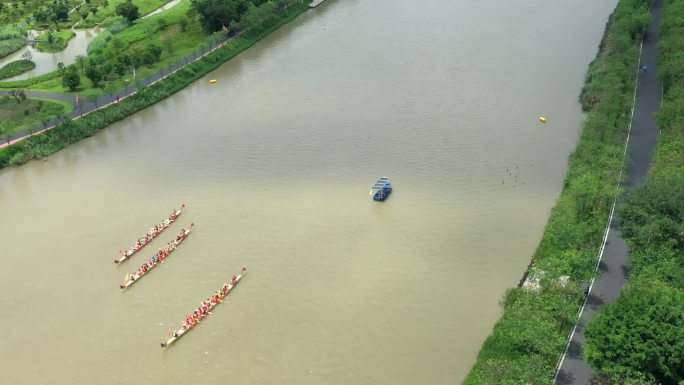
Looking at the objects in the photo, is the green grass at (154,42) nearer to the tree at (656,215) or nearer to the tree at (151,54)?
the tree at (151,54)

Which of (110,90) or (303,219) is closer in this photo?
(303,219)

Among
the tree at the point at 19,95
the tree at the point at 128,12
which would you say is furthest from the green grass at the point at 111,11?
the tree at the point at 19,95

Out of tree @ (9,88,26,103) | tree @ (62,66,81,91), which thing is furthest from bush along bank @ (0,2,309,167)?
tree @ (9,88,26,103)

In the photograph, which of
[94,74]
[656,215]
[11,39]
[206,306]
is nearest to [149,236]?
[206,306]

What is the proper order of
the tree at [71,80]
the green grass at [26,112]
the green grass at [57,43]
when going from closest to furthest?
the green grass at [26,112] < the tree at [71,80] < the green grass at [57,43]

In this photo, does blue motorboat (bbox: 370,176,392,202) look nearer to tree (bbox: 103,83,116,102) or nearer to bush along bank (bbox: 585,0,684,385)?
bush along bank (bbox: 585,0,684,385)

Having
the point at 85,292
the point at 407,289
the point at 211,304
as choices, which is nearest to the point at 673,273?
the point at 407,289

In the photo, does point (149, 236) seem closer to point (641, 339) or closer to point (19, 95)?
point (641, 339)
